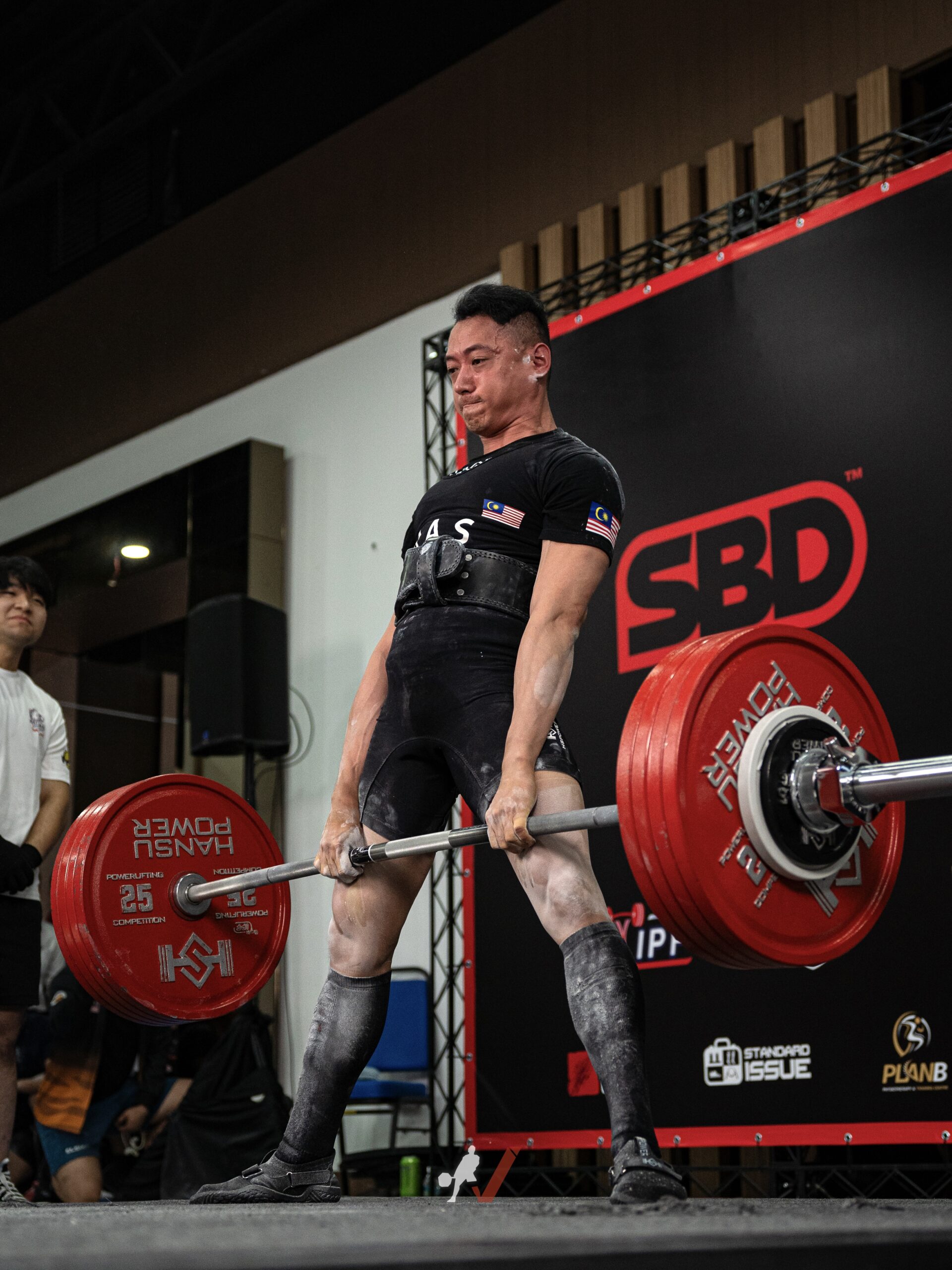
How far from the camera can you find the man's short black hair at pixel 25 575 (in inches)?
150

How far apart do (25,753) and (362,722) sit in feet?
4.67

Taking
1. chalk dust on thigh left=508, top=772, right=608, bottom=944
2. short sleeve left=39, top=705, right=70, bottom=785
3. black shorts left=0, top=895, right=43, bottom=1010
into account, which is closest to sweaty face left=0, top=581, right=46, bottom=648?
short sleeve left=39, top=705, right=70, bottom=785

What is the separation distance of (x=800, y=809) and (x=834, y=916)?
7.5 inches

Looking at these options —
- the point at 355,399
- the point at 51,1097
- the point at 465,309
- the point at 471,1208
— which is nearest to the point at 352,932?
the point at 471,1208

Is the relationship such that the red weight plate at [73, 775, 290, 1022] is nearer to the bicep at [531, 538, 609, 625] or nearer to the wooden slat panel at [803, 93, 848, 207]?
the bicep at [531, 538, 609, 625]

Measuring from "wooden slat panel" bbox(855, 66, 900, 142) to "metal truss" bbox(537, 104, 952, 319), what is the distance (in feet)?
0.19

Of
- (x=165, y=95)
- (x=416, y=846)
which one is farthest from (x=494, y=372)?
(x=165, y=95)

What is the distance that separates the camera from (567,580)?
2322 millimetres

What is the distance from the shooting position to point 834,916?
6.72 ft

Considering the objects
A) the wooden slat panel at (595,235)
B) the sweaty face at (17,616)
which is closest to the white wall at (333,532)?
the wooden slat panel at (595,235)

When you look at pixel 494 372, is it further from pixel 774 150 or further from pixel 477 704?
pixel 774 150

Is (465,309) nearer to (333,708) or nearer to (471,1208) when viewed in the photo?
(471,1208)

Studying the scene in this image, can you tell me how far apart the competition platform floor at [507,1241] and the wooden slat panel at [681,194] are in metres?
4.03

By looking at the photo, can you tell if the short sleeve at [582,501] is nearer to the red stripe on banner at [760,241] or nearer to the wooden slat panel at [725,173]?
the red stripe on banner at [760,241]
